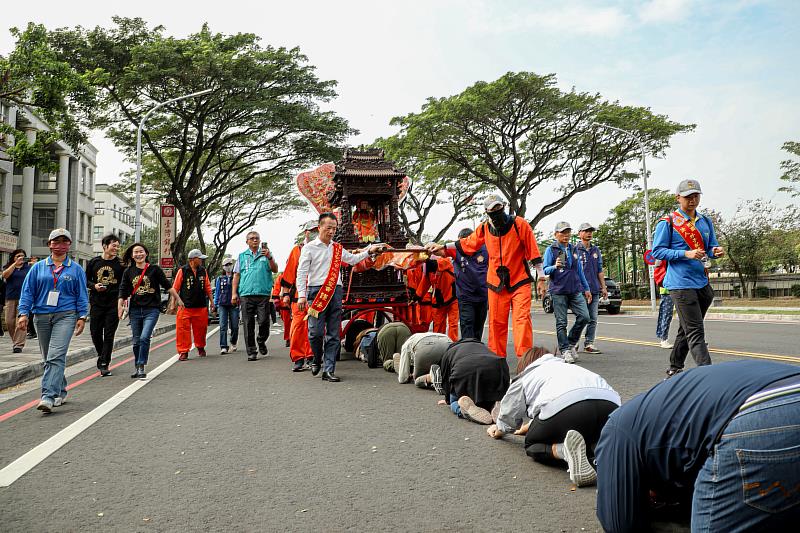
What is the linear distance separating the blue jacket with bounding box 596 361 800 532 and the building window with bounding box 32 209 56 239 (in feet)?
159

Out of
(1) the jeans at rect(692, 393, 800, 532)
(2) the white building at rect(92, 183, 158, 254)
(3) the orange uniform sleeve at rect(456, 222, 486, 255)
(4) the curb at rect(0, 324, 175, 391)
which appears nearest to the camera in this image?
(1) the jeans at rect(692, 393, 800, 532)

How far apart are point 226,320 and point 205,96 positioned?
1443 centimetres

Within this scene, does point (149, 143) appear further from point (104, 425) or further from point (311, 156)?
point (104, 425)

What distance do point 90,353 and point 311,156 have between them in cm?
1802

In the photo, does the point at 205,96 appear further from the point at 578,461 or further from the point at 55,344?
the point at 578,461

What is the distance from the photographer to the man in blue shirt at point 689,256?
6.26m

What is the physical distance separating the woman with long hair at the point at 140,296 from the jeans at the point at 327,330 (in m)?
2.40

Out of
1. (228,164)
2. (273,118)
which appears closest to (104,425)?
(273,118)

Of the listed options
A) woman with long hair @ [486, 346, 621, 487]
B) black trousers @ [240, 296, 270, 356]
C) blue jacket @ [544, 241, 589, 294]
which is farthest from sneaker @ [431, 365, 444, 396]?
black trousers @ [240, 296, 270, 356]

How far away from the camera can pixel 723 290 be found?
45344mm

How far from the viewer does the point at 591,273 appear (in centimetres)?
1088

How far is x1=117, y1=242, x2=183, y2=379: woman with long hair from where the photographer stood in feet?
29.0

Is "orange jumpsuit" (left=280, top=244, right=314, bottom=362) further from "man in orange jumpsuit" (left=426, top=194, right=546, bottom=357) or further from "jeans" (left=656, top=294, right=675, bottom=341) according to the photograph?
"jeans" (left=656, top=294, right=675, bottom=341)

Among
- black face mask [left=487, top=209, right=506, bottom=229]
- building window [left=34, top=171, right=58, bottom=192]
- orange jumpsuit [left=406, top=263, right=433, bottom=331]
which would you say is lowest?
orange jumpsuit [left=406, top=263, right=433, bottom=331]
